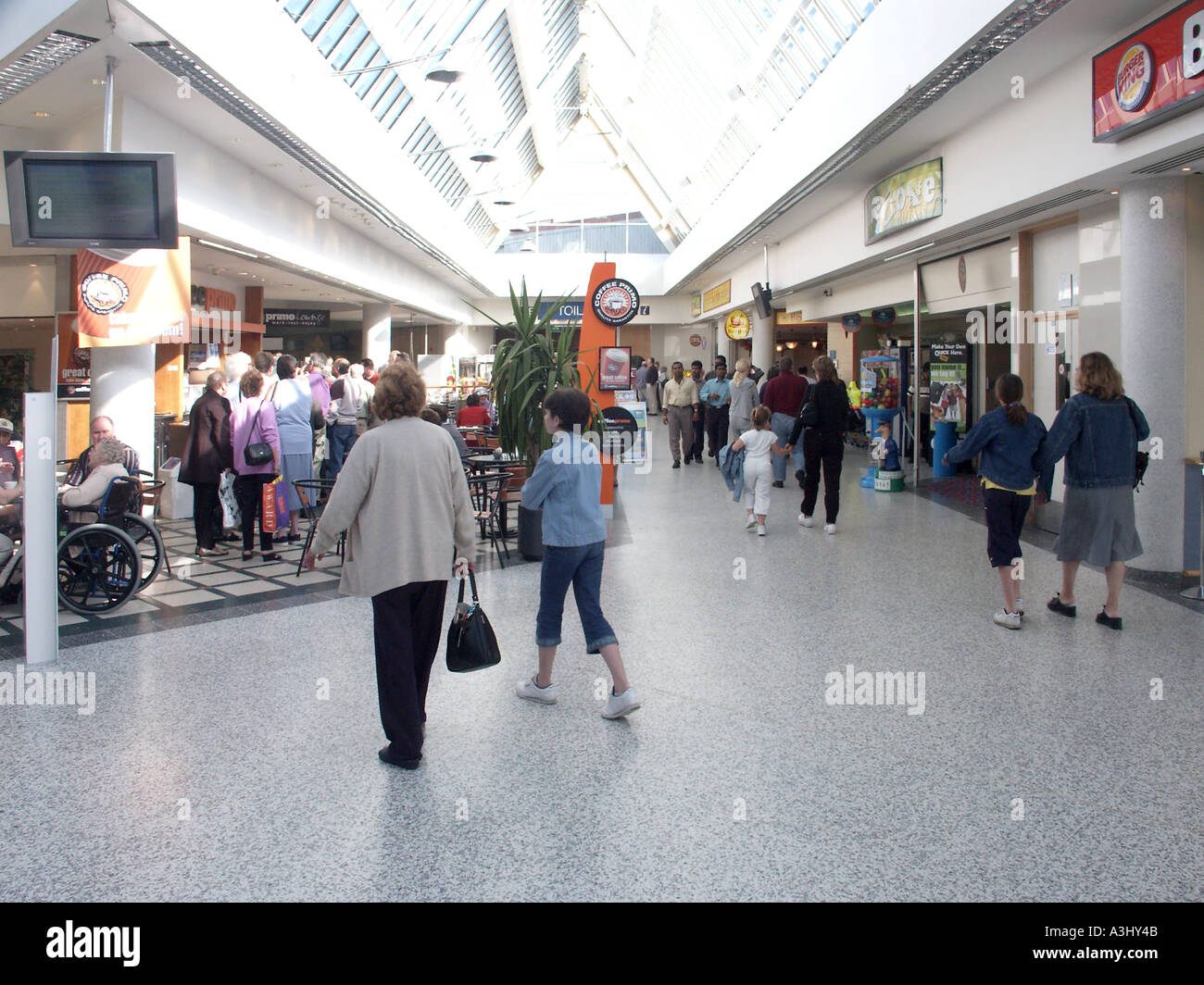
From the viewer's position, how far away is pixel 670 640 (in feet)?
19.2

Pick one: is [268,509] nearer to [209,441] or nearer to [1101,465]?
[209,441]

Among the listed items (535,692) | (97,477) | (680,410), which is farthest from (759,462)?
(680,410)

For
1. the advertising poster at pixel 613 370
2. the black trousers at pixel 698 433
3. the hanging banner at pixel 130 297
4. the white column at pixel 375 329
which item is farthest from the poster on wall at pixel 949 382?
the white column at pixel 375 329

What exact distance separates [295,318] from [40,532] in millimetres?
17945

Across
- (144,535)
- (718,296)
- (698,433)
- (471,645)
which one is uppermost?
(718,296)

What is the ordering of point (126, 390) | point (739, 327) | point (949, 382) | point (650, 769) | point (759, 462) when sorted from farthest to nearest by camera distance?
point (739, 327), point (949, 382), point (759, 462), point (126, 390), point (650, 769)

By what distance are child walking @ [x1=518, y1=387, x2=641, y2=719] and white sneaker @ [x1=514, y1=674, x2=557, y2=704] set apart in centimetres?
33

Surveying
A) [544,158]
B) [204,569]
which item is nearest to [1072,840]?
[204,569]

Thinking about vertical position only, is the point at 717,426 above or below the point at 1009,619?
above

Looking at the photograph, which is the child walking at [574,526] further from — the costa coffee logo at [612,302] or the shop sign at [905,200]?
the shop sign at [905,200]

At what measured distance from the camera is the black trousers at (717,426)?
15781mm

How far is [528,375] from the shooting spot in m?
7.89

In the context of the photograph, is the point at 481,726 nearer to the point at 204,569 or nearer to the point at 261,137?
the point at 204,569

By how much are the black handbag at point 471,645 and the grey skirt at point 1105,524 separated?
3.76 metres
